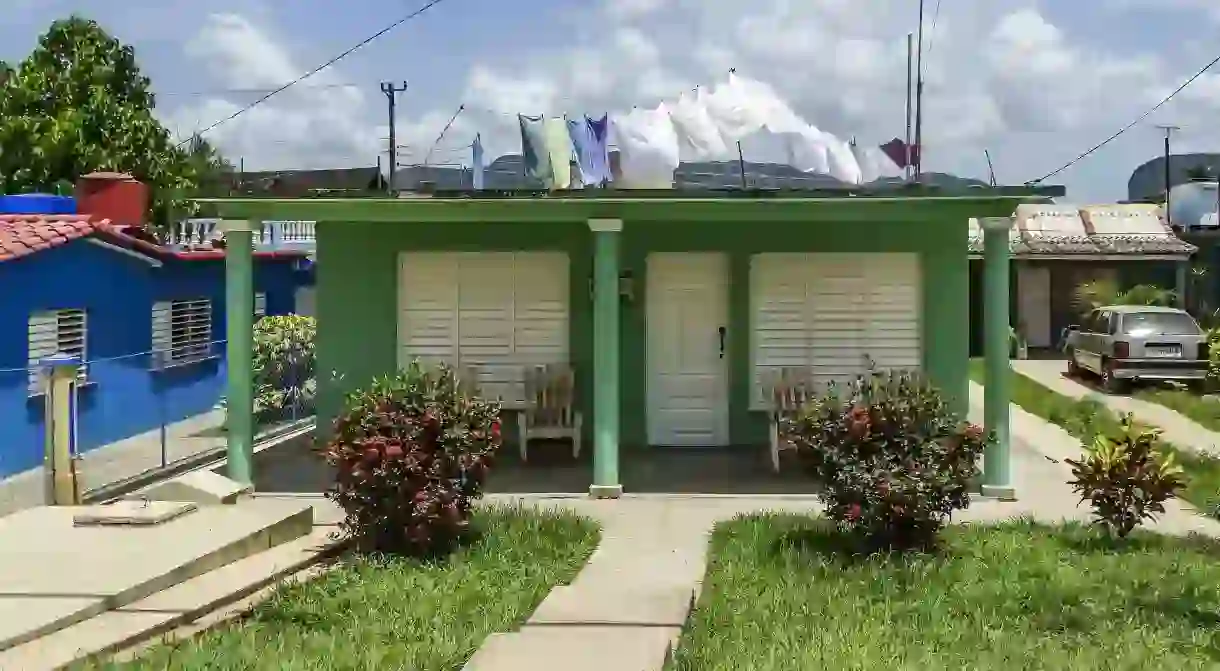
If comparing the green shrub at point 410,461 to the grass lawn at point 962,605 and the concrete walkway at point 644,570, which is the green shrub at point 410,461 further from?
the grass lawn at point 962,605

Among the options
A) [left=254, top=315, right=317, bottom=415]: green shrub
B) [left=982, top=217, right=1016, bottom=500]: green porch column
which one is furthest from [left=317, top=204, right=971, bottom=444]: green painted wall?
[left=254, top=315, right=317, bottom=415]: green shrub

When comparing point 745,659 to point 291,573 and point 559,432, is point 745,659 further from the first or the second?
point 559,432

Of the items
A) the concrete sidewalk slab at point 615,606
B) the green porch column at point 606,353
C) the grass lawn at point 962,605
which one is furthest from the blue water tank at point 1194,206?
the concrete sidewalk slab at point 615,606

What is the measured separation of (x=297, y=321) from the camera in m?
18.2

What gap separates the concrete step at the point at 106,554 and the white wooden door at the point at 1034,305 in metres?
25.5

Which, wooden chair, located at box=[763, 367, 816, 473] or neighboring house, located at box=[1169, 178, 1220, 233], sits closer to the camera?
wooden chair, located at box=[763, 367, 816, 473]

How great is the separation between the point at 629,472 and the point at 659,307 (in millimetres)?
2033

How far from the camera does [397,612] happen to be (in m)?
7.45

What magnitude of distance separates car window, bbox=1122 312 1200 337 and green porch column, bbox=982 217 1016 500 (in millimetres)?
12522

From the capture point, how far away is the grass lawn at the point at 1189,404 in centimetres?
1820

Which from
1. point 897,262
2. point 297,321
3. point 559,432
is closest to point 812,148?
point 897,262

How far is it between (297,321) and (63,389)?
710cm

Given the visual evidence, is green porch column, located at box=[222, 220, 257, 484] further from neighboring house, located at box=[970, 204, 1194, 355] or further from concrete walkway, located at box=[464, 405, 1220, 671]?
neighboring house, located at box=[970, 204, 1194, 355]

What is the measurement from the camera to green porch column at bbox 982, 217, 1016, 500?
1116 centimetres
